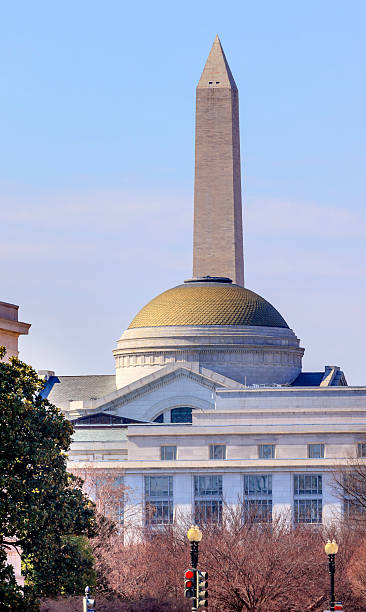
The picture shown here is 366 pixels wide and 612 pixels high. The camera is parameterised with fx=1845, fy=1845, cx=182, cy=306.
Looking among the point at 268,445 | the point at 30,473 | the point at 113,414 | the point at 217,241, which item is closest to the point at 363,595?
the point at 30,473

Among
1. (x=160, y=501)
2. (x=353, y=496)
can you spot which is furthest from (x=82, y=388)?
(x=353, y=496)

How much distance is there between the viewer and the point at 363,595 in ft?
231

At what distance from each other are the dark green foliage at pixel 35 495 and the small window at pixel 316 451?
2371 inches

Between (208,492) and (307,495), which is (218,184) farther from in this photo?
(307,495)

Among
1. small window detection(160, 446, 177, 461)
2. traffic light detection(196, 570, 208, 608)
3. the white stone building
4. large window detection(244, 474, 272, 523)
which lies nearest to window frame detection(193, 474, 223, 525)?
the white stone building

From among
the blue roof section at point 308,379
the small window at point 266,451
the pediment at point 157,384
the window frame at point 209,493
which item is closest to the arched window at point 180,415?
the pediment at point 157,384

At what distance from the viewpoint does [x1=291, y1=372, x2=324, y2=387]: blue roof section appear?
501ft

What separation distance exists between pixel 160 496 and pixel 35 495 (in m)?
61.3

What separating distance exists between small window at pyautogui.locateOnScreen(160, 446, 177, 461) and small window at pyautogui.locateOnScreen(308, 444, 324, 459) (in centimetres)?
889

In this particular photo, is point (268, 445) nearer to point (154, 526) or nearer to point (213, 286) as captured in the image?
point (154, 526)

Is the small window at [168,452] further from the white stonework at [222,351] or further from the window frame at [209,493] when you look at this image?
the white stonework at [222,351]

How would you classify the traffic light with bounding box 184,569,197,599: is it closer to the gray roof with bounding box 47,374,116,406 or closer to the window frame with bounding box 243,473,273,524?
the window frame with bounding box 243,473,273,524

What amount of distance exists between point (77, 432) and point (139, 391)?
12549 mm

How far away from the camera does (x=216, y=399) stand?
135000mm
